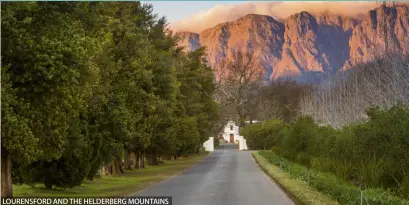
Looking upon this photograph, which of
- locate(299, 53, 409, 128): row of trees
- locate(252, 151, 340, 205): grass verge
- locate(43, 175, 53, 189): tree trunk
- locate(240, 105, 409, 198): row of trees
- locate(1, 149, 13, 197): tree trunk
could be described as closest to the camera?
locate(1, 149, 13, 197): tree trunk

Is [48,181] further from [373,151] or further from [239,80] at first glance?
[239,80]

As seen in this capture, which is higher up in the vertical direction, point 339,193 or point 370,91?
point 370,91

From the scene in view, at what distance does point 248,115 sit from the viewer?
12656 cm

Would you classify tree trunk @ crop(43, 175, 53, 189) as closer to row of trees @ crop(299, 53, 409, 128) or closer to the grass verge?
the grass verge

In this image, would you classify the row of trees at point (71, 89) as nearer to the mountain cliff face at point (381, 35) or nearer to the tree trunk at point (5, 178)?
the tree trunk at point (5, 178)

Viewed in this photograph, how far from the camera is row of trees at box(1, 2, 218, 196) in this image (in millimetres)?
16188

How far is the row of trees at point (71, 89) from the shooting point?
53.1ft

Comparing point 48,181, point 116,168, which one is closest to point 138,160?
point 116,168

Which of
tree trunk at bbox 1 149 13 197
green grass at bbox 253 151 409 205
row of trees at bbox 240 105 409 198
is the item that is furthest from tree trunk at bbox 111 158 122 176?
tree trunk at bbox 1 149 13 197

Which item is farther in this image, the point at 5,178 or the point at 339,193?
the point at 339,193

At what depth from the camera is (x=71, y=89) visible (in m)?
18.0

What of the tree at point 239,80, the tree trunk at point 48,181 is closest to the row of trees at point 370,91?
the tree at point 239,80

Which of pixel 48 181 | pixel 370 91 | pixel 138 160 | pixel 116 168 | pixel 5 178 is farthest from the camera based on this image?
pixel 370 91

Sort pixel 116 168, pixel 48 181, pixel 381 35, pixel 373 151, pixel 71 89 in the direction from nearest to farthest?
pixel 71 89 → pixel 48 181 → pixel 373 151 → pixel 116 168 → pixel 381 35
